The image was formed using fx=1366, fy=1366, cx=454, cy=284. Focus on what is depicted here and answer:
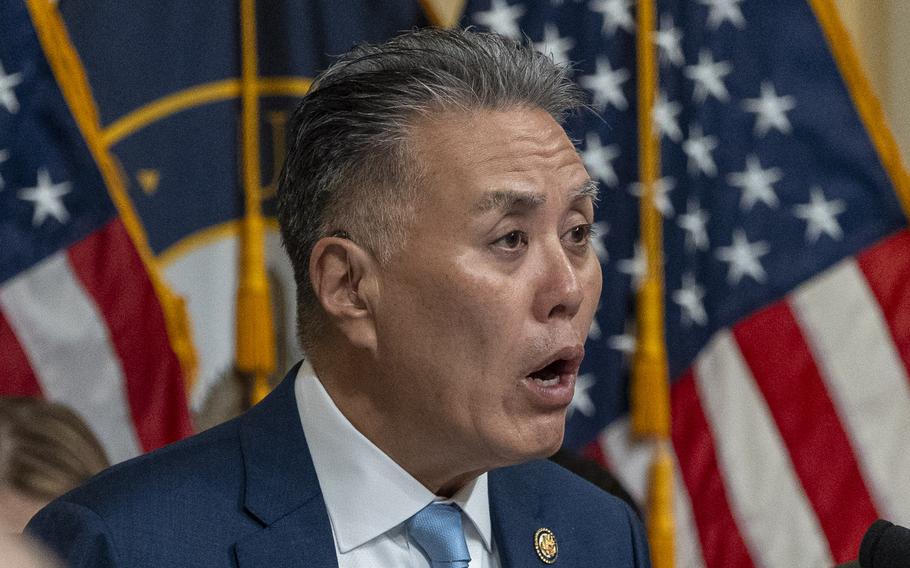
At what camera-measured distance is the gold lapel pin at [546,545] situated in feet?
6.23

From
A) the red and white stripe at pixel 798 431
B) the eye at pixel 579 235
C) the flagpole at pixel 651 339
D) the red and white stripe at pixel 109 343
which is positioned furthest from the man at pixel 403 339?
the red and white stripe at pixel 798 431

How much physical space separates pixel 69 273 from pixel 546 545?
1.71m

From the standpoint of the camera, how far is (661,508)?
3779mm

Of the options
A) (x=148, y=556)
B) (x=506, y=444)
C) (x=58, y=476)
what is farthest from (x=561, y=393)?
(x=58, y=476)

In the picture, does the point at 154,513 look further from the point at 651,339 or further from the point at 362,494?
the point at 651,339

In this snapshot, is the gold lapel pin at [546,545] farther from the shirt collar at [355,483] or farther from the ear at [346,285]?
the ear at [346,285]

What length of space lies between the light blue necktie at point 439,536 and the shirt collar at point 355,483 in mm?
15

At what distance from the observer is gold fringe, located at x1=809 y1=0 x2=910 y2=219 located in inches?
153

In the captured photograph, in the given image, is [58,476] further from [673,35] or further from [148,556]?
[673,35]

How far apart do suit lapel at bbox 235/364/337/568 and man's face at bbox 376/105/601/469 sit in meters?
0.15

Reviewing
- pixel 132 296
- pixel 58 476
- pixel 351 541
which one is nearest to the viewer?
pixel 351 541

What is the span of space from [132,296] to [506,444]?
1.79 m

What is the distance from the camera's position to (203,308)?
349cm

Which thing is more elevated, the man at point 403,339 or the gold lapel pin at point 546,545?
the man at point 403,339
